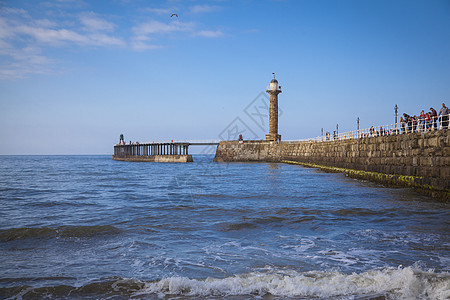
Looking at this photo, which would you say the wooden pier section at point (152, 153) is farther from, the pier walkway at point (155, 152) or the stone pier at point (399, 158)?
the stone pier at point (399, 158)

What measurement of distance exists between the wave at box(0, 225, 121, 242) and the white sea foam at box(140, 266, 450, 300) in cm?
362

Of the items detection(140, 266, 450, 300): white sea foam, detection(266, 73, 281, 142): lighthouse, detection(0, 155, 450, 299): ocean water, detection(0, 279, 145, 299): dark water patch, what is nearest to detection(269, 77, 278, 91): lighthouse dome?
detection(266, 73, 281, 142): lighthouse

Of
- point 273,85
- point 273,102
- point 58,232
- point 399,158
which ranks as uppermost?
point 273,85

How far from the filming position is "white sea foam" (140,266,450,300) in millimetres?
4316

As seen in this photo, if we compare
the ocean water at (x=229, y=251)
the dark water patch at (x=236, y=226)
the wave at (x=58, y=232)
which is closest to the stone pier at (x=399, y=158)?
the ocean water at (x=229, y=251)

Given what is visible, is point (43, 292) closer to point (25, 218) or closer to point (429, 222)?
point (25, 218)

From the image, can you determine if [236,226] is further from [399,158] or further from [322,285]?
[399,158]

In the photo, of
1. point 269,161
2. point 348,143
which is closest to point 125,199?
point 348,143

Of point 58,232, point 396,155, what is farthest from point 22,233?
point 396,155

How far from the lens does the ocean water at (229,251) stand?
4469 millimetres

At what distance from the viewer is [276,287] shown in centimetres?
450

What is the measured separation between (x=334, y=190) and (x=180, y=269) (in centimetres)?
1147

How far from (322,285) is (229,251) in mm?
2038

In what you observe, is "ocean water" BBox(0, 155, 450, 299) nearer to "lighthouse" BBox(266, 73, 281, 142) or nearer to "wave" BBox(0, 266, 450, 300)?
"wave" BBox(0, 266, 450, 300)
